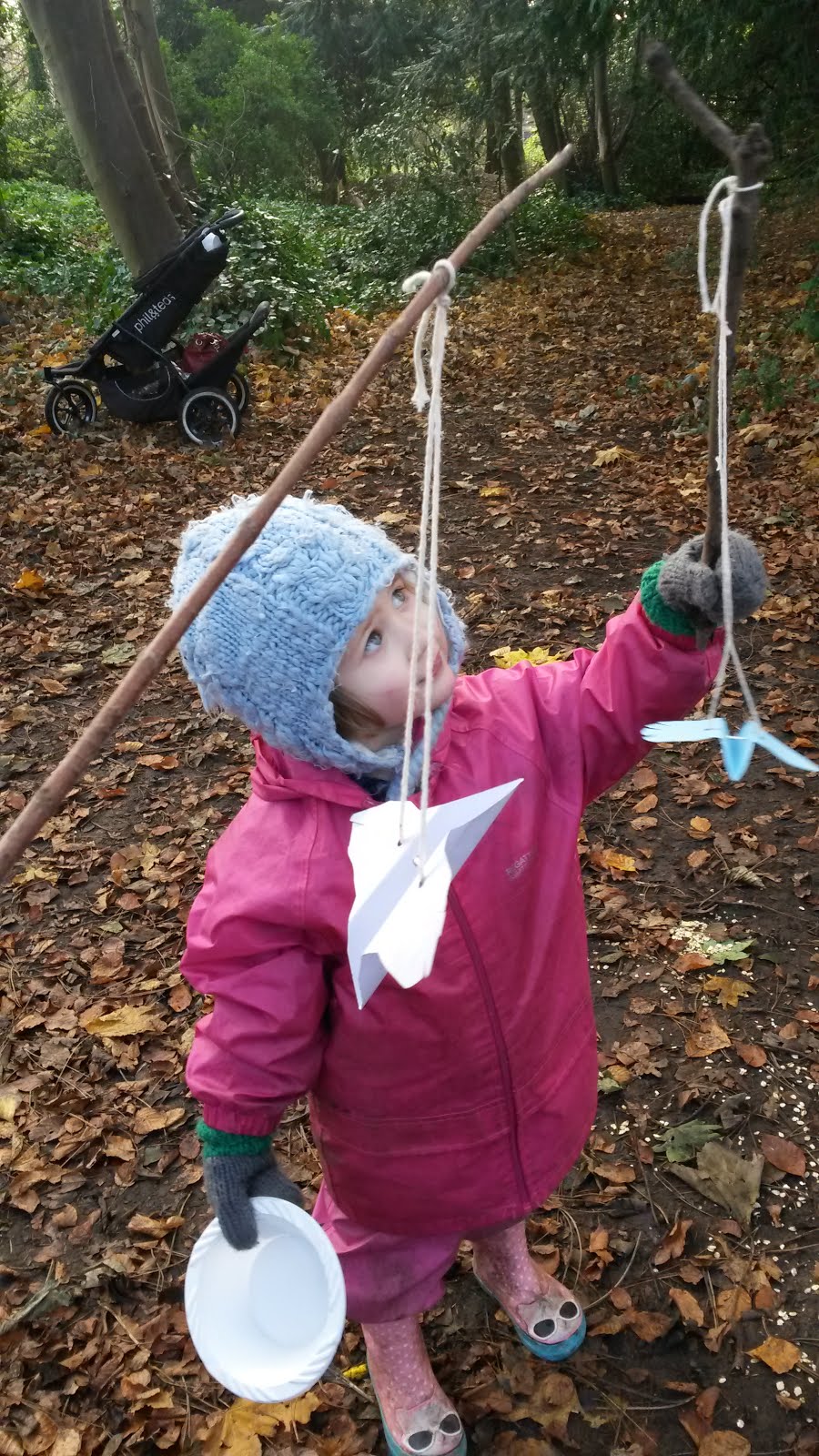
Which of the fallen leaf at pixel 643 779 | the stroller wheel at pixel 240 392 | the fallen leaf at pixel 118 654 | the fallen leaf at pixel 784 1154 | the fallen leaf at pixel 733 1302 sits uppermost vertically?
the stroller wheel at pixel 240 392

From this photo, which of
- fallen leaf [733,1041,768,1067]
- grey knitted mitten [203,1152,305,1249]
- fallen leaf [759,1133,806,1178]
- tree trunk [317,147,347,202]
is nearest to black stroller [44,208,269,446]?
fallen leaf [733,1041,768,1067]

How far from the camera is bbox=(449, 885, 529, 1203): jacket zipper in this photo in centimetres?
160

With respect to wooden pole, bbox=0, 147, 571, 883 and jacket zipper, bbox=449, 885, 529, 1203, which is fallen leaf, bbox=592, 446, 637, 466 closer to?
jacket zipper, bbox=449, 885, 529, 1203

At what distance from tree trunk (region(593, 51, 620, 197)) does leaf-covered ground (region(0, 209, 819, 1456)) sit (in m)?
9.76

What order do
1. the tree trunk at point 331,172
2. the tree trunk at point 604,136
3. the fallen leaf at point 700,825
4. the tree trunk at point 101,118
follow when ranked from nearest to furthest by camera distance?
the fallen leaf at point 700,825 → the tree trunk at point 101,118 → the tree trunk at point 604,136 → the tree trunk at point 331,172

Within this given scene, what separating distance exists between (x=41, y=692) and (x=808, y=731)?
3593 millimetres

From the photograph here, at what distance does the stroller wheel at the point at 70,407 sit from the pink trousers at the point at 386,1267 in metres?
6.41

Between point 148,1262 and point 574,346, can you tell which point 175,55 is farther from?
point 148,1262

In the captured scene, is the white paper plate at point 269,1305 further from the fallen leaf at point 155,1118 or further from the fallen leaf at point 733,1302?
the fallen leaf at point 155,1118

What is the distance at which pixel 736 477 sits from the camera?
5.77 metres

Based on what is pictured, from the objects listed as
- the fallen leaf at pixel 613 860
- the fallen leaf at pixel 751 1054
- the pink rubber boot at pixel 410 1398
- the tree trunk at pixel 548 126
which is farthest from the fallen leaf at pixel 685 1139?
the tree trunk at pixel 548 126

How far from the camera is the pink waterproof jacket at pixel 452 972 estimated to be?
59.8 inches

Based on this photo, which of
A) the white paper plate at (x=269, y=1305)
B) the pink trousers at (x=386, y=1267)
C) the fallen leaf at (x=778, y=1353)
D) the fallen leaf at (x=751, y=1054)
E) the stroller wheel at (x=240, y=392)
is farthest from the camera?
the stroller wheel at (x=240, y=392)

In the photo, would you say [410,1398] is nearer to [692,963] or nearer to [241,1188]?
[241,1188]
